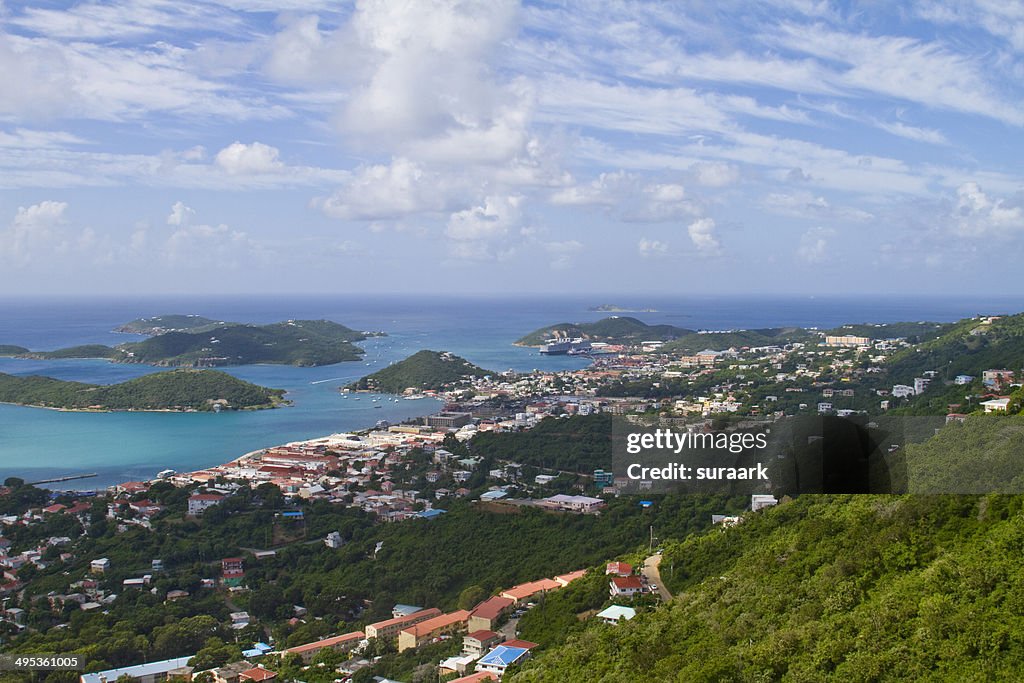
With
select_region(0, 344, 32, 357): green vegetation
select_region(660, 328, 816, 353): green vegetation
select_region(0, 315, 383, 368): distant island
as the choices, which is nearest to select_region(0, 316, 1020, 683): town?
select_region(660, 328, 816, 353): green vegetation

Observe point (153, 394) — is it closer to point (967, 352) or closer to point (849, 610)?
point (967, 352)

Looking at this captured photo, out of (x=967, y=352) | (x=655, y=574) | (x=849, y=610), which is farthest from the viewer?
(x=967, y=352)

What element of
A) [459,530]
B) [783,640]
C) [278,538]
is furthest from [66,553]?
[783,640]

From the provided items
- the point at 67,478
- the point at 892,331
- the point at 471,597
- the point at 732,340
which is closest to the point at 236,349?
the point at 732,340

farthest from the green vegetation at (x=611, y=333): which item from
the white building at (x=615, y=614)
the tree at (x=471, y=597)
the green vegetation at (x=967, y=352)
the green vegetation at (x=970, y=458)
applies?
the white building at (x=615, y=614)

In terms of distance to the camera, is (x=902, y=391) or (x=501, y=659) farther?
(x=902, y=391)

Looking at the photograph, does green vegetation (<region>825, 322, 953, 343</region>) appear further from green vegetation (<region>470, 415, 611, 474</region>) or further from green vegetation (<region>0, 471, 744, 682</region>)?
green vegetation (<region>0, 471, 744, 682</region>)
